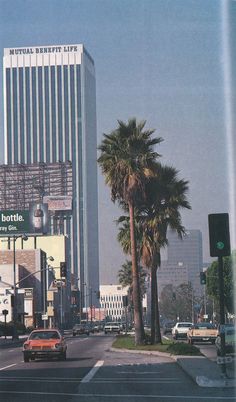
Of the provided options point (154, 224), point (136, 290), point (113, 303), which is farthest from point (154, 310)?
point (113, 303)

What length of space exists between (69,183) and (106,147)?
97.5 meters

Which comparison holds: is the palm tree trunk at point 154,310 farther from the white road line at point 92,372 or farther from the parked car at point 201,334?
the white road line at point 92,372

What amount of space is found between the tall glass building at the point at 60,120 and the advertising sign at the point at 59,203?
3.90 ft

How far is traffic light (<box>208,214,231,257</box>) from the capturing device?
59.8 feet

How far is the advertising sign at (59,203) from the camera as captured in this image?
126488 millimetres

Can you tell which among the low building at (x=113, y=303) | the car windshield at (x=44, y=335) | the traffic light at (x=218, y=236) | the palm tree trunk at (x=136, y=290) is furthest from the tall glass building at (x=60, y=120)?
the car windshield at (x=44, y=335)

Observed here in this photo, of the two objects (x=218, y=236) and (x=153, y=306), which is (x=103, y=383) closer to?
(x=218, y=236)

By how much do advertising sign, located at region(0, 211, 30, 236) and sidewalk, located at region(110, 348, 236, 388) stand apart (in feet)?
271

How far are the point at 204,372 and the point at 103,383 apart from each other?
3291 mm

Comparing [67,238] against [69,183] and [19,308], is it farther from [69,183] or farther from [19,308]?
[19,308]

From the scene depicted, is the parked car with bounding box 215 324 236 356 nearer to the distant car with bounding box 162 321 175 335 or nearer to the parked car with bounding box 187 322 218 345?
the parked car with bounding box 187 322 218 345

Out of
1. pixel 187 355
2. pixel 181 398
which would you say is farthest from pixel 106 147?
pixel 181 398

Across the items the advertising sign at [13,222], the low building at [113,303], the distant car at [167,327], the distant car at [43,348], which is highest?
the advertising sign at [13,222]

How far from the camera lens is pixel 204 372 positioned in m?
21.3
